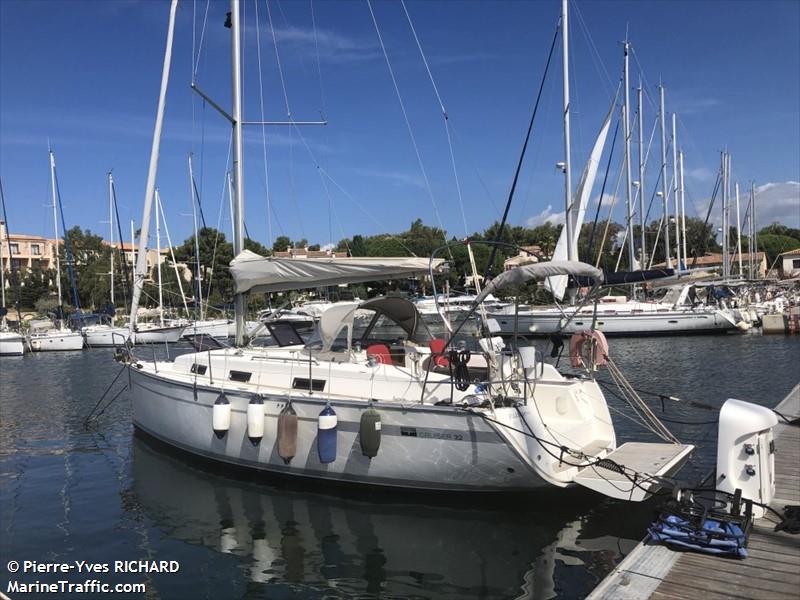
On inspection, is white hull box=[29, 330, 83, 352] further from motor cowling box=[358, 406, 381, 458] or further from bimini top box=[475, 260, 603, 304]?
bimini top box=[475, 260, 603, 304]

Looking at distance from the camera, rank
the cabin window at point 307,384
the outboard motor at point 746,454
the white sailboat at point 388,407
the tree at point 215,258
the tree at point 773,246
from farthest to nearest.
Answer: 1. the tree at point 773,246
2. the tree at point 215,258
3. the cabin window at point 307,384
4. the white sailboat at point 388,407
5. the outboard motor at point 746,454

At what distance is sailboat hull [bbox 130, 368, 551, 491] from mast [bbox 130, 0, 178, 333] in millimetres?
3277

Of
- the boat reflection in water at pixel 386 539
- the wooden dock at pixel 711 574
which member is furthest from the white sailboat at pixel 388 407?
the wooden dock at pixel 711 574

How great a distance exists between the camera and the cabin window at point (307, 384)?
9.21 m

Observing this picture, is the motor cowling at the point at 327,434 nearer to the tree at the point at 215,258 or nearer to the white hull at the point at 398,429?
the white hull at the point at 398,429

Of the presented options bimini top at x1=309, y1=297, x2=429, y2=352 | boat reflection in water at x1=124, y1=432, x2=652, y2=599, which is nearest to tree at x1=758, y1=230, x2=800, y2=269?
bimini top at x1=309, y1=297, x2=429, y2=352

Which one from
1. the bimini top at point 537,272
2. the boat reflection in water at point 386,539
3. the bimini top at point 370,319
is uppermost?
the bimini top at point 537,272

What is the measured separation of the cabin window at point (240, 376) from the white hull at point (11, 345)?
3091cm

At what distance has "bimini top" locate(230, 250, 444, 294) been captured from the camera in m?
10.0

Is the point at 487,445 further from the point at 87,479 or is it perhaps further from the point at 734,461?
the point at 87,479

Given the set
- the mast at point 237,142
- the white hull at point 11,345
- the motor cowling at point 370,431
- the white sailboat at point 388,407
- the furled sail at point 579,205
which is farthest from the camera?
the white hull at point 11,345

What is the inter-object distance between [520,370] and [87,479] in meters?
7.22

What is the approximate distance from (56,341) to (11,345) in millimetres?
2352

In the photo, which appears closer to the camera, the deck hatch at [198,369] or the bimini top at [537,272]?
the bimini top at [537,272]
